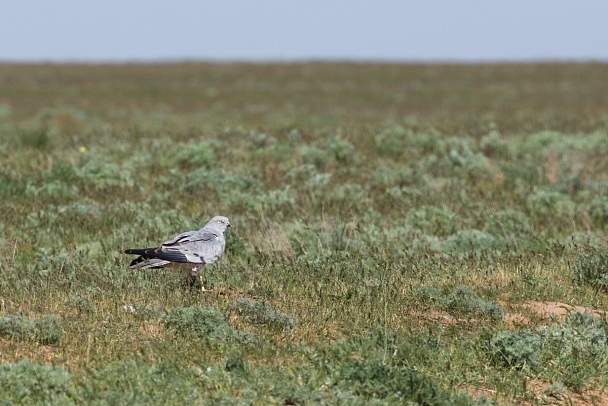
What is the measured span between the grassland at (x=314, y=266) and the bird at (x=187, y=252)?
0.24 metres

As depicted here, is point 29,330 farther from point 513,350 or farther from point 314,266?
point 513,350

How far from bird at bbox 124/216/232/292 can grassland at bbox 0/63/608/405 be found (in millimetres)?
241

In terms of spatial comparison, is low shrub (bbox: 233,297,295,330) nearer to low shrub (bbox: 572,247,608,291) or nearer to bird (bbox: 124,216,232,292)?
bird (bbox: 124,216,232,292)

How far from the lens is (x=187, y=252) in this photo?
8070 mm

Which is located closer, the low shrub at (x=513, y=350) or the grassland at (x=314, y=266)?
the grassland at (x=314, y=266)

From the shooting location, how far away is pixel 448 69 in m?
80.1

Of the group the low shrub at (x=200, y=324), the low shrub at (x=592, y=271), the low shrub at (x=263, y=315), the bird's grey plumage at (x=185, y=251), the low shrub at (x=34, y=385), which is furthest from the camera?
the low shrub at (x=592, y=271)

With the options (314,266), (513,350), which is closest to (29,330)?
(314,266)

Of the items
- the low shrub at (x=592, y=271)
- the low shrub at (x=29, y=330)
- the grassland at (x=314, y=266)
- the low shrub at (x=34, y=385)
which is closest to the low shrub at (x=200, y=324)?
the grassland at (x=314, y=266)

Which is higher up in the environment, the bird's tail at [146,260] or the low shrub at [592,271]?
the bird's tail at [146,260]

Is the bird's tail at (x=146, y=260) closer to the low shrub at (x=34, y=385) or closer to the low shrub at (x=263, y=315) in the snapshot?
the low shrub at (x=263, y=315)

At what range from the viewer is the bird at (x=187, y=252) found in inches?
316

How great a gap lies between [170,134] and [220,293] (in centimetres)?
1197

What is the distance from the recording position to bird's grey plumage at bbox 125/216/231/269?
26.3 feet
